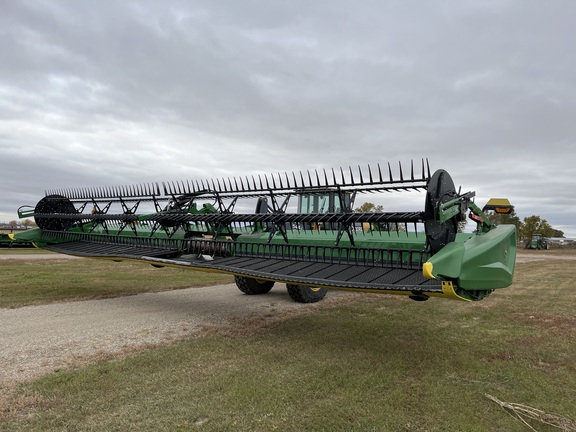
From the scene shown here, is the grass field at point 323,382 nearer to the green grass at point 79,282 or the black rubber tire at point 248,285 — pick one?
the black rubber tire at point 248,285

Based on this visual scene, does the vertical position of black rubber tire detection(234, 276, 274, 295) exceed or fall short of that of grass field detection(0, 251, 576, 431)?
it exceeds it

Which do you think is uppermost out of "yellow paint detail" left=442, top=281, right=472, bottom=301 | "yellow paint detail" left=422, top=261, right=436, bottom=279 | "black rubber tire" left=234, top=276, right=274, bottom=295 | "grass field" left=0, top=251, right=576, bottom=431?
"yellow paint detail" left=422, top=261, right=436, bottom=279

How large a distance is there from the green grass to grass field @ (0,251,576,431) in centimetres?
421

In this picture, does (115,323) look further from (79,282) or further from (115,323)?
(79,282)

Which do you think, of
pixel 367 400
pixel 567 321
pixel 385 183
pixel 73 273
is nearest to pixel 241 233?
pixel 385 183

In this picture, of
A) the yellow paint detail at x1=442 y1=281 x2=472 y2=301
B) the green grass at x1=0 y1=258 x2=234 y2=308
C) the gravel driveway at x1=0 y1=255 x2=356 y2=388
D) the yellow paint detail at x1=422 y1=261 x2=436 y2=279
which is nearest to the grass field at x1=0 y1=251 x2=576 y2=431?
the gravel driveway at x1=0 y1=255 x2=356 y2=388

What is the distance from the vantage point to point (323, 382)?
4016mm

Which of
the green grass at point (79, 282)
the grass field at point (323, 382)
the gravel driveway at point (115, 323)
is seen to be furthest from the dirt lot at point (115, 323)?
the green grass at point (79, 282)

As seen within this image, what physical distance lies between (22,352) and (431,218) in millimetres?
4765

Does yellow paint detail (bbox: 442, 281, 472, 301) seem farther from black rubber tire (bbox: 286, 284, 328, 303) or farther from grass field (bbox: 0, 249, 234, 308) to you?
grass field (bbox: 0, 249, 234, 308)

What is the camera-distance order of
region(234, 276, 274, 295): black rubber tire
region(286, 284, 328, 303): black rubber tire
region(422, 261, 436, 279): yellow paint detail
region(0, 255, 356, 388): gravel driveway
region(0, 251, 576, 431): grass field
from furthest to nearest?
1. region(234, 276, 274, 295): black rubber tire
2. region(286, 284, 328, 303): black rubber tire
3. region(0, 255, 356, 388): gravel driveway
4. region(422, 261, 436, 279): yellow paint detail
5. region(0, 251, 576, 431): grass field

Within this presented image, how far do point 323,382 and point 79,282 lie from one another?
28.0 ft

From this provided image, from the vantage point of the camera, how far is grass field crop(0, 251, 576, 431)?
10.6ft

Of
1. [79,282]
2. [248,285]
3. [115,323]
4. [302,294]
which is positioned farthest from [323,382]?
[79,282]
